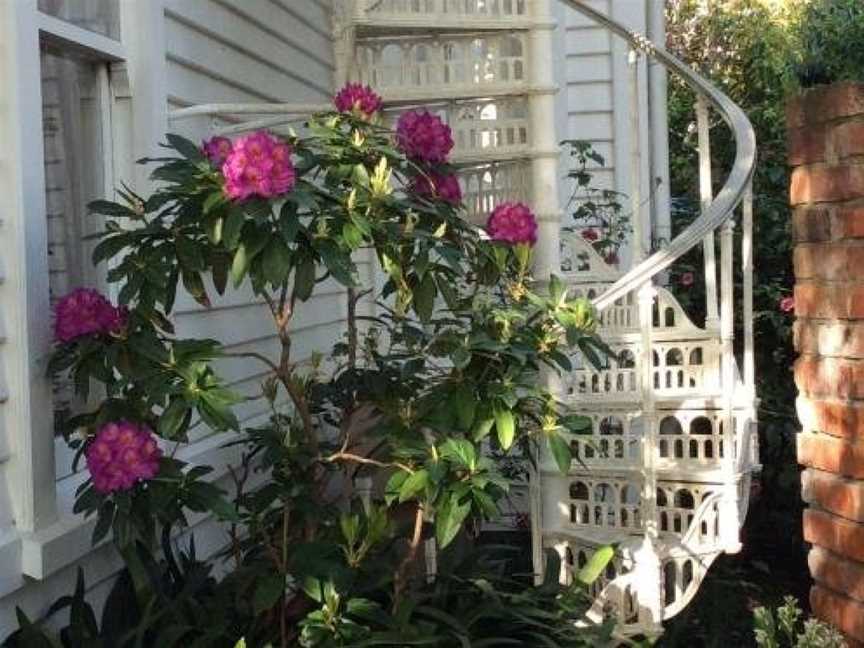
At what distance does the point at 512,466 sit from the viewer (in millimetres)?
5730

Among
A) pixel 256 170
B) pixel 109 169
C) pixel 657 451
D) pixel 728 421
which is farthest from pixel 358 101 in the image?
pixel 728 421

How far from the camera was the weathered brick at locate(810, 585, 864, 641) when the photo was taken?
3.57m

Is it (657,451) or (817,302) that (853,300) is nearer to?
(817,302)

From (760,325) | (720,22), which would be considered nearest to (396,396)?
(760,325)

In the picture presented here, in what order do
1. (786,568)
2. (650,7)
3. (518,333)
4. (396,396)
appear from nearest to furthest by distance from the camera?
(518,333) → (396,396) → (786,568) → (650,7)

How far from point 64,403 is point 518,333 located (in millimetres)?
1165

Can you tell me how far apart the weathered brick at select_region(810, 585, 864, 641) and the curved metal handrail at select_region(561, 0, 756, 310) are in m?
1.12

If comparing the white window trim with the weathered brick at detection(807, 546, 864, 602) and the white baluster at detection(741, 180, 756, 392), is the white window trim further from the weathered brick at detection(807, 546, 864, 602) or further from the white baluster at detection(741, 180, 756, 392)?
the white baluster at detection(741, 180, 756, 392)

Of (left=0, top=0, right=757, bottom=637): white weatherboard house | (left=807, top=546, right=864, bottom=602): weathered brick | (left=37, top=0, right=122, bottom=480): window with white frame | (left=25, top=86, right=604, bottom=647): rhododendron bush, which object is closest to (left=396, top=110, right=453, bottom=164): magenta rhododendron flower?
(left=25, top=86, right=604, bottom=647): rhododendron bush

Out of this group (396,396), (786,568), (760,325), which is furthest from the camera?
(760,325)

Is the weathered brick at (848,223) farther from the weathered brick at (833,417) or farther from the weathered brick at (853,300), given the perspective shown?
the weathered brick at (833,417)

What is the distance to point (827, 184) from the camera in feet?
11.9

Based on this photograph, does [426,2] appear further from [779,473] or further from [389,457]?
[779,473]

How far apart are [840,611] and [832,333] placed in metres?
0.77
